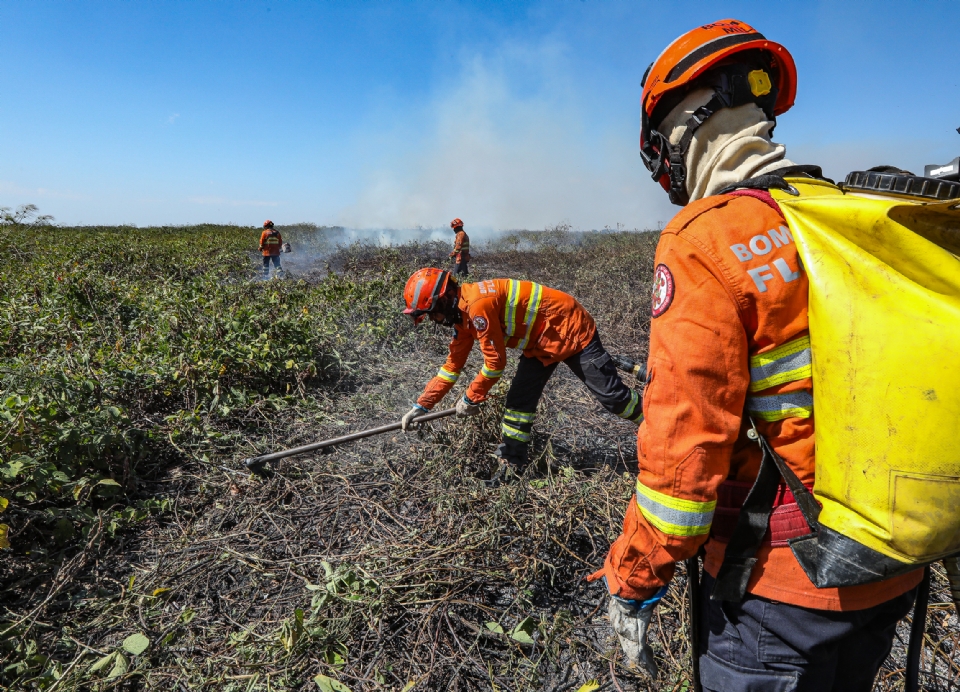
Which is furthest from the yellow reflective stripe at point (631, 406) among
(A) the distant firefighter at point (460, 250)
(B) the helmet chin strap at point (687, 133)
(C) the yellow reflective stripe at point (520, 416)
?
(A) the distant firefighter at point (460, 250)

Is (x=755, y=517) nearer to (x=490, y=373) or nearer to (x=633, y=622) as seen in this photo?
(x=633, y=622)

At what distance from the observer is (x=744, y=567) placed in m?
1.08

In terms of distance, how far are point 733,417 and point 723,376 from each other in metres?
0.09

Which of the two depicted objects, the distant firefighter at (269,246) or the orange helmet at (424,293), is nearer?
the orange helmet at (424,293)

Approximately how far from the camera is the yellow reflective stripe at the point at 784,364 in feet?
3.24

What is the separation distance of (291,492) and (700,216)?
3087mm

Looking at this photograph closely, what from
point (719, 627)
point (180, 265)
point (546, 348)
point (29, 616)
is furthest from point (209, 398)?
point (180, 265)

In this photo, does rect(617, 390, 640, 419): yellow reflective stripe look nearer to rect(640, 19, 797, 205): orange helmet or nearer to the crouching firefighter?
the crouching firefighter

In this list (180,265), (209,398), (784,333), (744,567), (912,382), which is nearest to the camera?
(912,382)

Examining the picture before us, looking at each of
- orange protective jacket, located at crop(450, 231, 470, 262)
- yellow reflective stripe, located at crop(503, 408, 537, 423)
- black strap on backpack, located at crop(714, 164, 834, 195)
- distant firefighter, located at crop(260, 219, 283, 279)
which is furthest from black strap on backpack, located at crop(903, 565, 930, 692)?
distant firefighter, located at crop(260, 219, 283, 279)

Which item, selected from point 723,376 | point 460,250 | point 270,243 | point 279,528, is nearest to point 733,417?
point 723,376

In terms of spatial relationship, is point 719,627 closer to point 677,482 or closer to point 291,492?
point 677,482

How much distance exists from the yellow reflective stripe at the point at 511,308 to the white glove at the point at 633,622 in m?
2.31

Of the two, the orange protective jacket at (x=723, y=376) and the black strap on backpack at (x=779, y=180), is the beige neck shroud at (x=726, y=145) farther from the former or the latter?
the orange protective jacket at (x=723, y=376)
